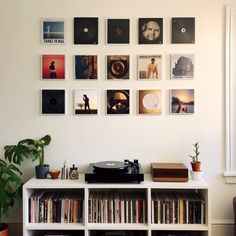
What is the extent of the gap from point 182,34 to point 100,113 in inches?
36.6

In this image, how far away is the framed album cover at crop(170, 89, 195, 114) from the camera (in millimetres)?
2281

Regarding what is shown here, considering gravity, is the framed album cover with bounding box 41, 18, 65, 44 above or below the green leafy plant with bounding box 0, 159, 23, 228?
above

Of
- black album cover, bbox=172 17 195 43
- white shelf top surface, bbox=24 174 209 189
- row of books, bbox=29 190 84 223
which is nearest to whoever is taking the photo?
white shelf top surface, bbox=24 174 209 189

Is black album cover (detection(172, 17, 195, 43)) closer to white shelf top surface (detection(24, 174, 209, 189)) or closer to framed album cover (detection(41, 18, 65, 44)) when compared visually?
framed album cover (detection(41, 18, 65, 44))

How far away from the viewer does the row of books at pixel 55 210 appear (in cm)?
205

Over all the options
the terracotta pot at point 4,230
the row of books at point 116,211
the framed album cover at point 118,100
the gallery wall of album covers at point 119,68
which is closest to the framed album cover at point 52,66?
the gallery wall of album covers at point 119,68

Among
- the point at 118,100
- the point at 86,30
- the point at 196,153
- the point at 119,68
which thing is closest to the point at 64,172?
the point at 118,100

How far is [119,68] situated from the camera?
2.29 metres

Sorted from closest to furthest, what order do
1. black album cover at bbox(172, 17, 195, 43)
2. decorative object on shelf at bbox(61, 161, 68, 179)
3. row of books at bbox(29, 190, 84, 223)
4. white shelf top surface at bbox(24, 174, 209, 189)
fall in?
1. white shelf top surface at bbox(24, 174, 209, 189)
2. row of books at bbox(29, 190, 84, 223)
3. decorative object on shelf at bbox(61, 161, 68, 179)
4. black album cover at bbox(172, 17, 195, 43)

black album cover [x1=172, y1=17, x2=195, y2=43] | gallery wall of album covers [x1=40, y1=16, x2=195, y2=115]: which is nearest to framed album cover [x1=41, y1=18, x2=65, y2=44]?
gallery wall of album covers [x1=40, y1=16, x2=195, y2=115]

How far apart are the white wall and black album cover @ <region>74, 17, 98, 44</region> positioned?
0.05m

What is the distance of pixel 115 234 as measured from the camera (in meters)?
2.08

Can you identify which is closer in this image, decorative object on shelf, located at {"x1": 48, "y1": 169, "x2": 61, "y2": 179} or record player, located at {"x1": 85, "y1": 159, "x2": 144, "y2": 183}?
record player, located at {"x1": 85, "y1": 159, "x2": 144, "y2": 183}

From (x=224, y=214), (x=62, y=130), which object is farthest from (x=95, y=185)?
(x=224, y=214)
